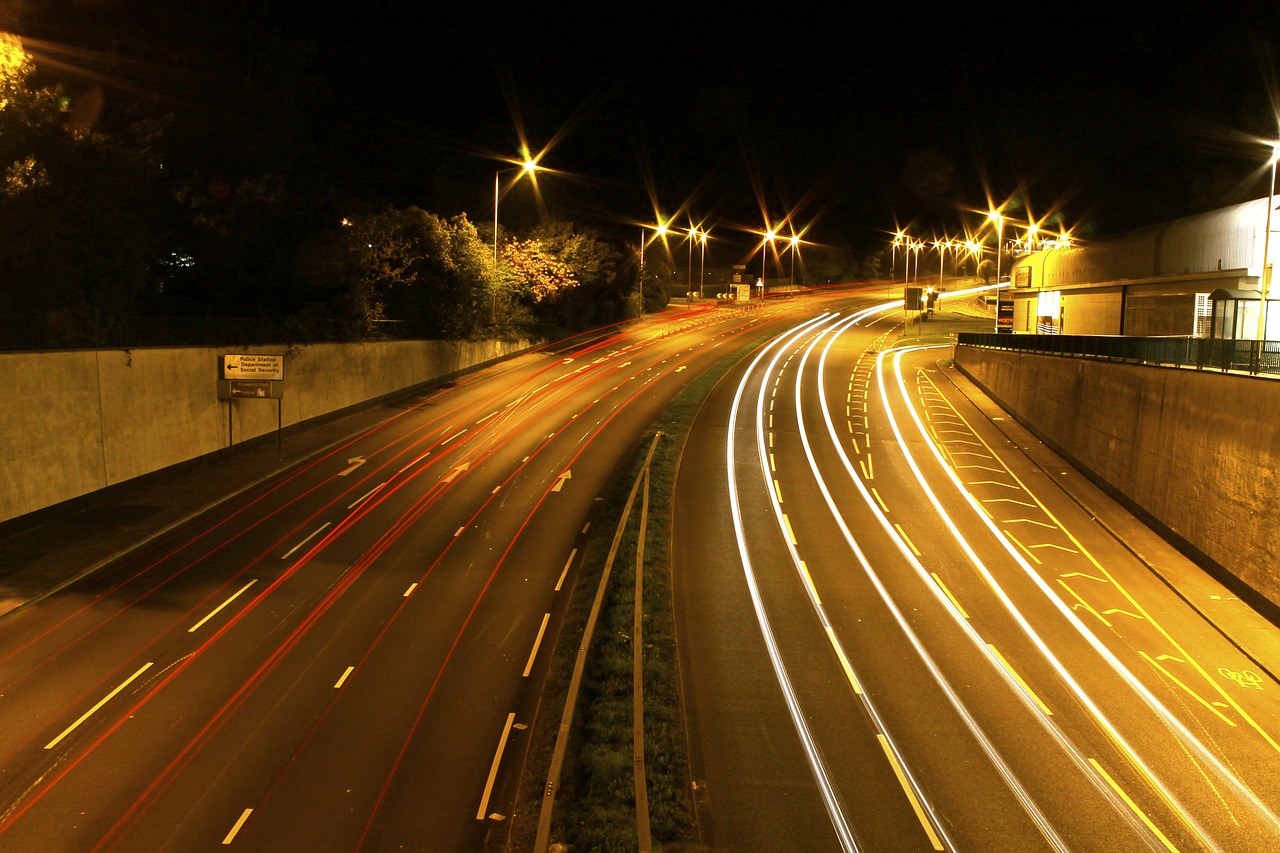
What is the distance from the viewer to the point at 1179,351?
22875mm

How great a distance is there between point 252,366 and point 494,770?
69.9 feet

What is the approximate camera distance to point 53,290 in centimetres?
2352

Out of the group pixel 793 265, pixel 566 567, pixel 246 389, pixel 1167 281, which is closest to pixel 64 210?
pixel 246 389

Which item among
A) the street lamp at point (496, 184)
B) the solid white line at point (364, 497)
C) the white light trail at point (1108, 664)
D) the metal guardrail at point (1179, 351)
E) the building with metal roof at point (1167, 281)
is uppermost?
the street lamp at point (496, 184)

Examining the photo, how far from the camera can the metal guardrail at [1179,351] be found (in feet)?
61.3

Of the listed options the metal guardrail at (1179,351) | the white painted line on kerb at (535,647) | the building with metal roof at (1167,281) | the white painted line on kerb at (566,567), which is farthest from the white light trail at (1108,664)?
Answer: the white painted line on kerb at (566,567)

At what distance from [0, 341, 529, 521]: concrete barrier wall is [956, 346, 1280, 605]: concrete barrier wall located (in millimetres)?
26232

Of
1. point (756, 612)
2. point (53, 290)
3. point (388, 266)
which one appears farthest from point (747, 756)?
point (388, 266)

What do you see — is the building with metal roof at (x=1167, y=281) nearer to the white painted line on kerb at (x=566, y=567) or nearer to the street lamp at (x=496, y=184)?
the white painted line on kerb at (x=566, y=567)

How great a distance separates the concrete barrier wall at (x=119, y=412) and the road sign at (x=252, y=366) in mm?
456

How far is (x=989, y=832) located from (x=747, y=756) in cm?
304

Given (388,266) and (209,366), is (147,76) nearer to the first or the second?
(209,366)

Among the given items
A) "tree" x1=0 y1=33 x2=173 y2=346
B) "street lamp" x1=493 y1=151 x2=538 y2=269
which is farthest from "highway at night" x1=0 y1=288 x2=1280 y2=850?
"street lamp" x1=493 y1=151 x2=538 y2=269

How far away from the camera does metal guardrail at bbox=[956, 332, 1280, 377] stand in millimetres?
18688
